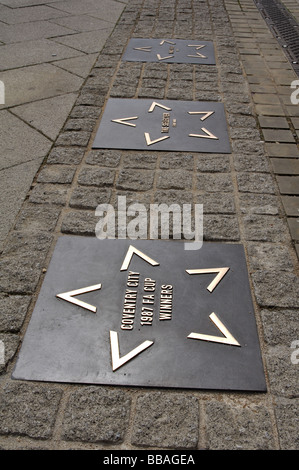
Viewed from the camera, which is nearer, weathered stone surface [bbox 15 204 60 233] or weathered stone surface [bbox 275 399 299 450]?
weathered stone surface [bbox 275 399 299 450]

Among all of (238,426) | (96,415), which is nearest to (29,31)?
(96,415)

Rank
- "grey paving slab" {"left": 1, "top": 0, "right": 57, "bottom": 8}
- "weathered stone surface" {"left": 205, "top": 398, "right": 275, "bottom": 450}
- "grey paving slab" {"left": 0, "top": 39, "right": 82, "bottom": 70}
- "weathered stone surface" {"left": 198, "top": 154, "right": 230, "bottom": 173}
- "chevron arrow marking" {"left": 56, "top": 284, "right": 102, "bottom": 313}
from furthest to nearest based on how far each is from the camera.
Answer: "grey paving slab" {"left": 1, "top": 0, "right": 57, "bottom": 8} < "grey paving slab" {"left": 0, "top": 39, "right": 82, "bottom": 70} < "weathered stone surface" {"left": 198, "top": 154, "right": 230, "bottom": 173} < "chevron arrow marking" {"left": 56, "top": 284, "right": 102, "bottom": 313} < "weathered stone surface" {"left": 205, "top": 398, "right": 275, "bottom": 450}

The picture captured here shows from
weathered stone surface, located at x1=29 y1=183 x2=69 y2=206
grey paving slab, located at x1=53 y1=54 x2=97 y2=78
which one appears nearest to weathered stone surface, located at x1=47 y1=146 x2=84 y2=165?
weathered stone surface, located at x1=29 y1=183 x2=69 y2=206


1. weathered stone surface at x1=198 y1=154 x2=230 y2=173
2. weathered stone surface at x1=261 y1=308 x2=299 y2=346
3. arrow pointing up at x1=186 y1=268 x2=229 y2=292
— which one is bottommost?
weathered stone surface at x1=261 y1=308 x2=299 y2=346

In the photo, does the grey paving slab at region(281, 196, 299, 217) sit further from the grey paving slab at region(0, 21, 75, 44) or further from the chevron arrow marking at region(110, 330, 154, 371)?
the grey paving slab at region(0, 21, 75, 44)

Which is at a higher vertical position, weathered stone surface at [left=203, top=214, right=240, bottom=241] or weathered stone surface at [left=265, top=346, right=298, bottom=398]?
weathered stone surface at [left=203, top=214, right=240, bottom=241]

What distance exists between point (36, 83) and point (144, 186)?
2.54 metres

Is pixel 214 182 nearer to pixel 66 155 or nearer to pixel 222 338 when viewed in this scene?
pixel 66 155

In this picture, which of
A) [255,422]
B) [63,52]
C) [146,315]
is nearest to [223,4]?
[63,52]

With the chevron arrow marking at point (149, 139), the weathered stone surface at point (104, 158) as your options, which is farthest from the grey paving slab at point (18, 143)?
the chevron arrow marking at point (149, 139)

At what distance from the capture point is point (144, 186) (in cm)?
346

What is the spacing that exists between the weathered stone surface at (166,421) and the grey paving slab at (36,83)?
371cm

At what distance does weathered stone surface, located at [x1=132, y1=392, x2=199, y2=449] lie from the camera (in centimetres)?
191

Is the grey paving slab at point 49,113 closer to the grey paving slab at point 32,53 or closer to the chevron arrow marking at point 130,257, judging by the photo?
the grey paving slab at point 32,53
